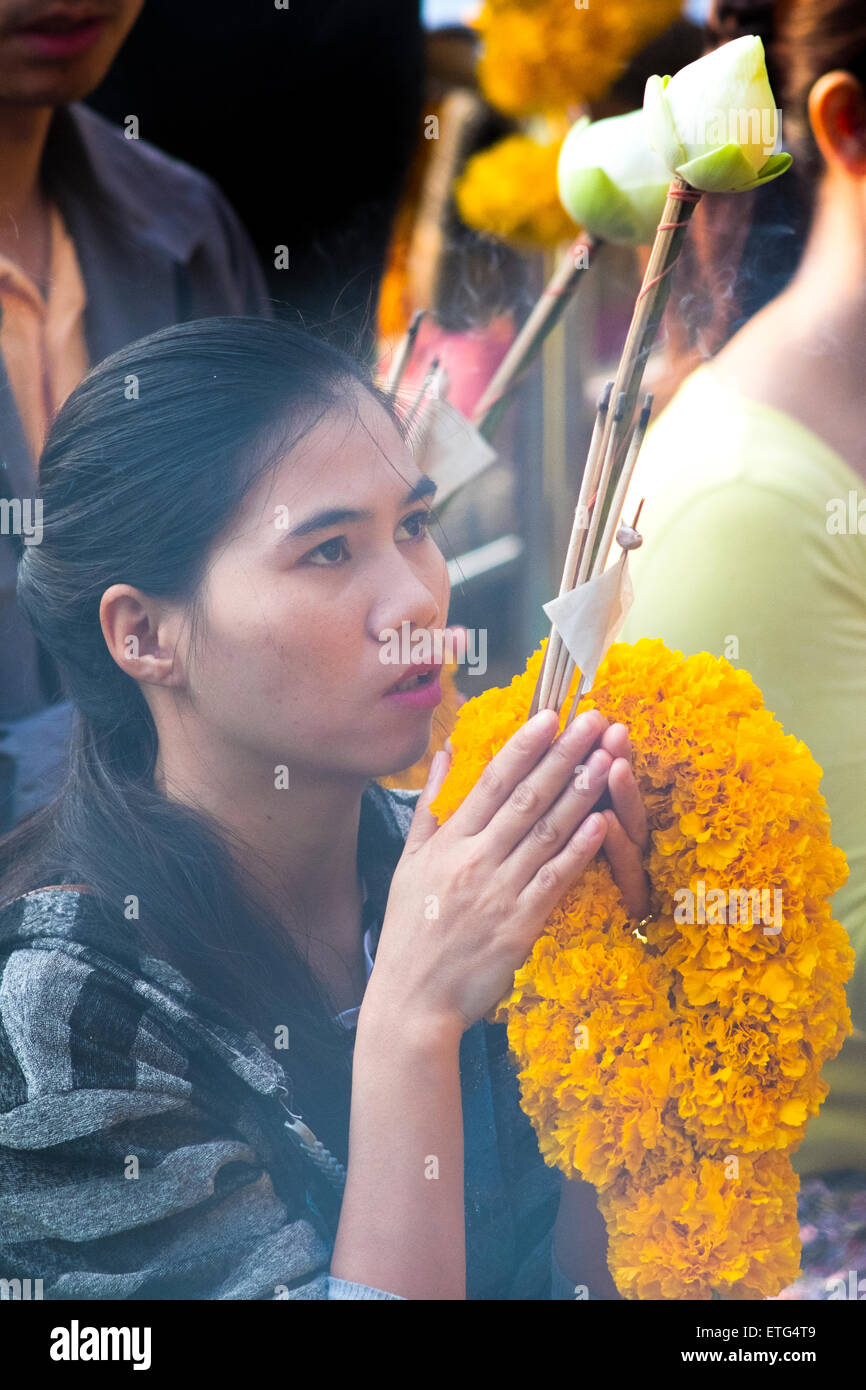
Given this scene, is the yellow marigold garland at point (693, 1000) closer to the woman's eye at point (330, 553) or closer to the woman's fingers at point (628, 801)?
the woman's fingers at point (628, 801)

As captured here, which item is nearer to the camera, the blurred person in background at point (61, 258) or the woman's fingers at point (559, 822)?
the woman's fingers at point (559, 822)

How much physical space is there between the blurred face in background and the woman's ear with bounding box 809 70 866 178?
2.41 feet

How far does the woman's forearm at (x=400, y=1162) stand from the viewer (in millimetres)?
1109

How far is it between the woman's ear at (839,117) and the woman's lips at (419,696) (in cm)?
72

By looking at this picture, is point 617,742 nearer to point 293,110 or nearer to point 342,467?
point 342,467

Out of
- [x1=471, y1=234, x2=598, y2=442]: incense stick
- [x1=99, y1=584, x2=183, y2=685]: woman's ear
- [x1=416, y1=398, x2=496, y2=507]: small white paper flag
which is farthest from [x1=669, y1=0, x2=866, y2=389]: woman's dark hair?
[x1=99, y1=584, x2=183, y2=685]: woman's ear

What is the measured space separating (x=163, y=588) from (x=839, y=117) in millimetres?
877

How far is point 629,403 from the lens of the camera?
3.70 ft

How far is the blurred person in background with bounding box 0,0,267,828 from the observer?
124cm

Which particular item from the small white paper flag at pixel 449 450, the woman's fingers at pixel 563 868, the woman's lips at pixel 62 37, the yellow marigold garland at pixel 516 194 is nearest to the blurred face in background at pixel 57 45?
the woman's lips at pixel 62 37

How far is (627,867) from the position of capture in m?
1.12

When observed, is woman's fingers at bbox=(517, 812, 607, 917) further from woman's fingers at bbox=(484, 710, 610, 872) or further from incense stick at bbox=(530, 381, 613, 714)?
incense stick at bbox=(530, 381, 613, 714)

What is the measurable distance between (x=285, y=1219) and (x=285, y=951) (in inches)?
9.9

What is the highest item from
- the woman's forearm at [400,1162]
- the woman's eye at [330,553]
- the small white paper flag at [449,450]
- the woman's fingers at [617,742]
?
the small white paper flag at [449,450]
